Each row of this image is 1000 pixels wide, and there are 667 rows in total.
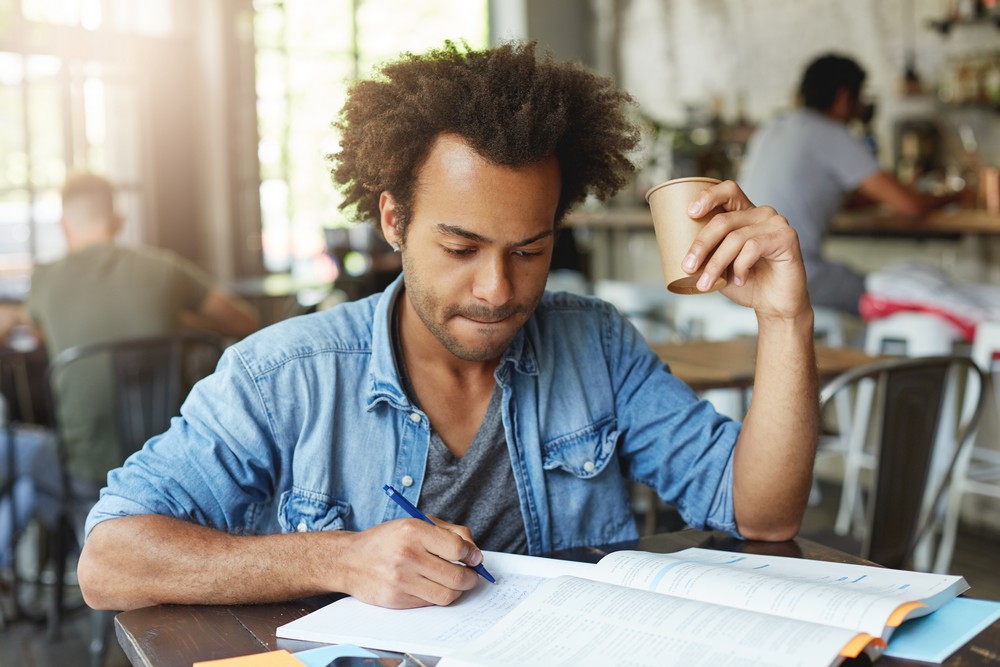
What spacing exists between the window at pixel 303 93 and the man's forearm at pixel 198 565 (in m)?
5.44

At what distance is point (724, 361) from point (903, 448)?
77 cm

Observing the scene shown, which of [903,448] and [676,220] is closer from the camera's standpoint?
[676,220]

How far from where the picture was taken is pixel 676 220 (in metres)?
1.21

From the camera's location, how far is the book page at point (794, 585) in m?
0.94

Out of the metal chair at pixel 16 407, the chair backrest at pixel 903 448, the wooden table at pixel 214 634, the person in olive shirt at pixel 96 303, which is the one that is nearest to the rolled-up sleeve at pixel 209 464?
the wooden table at pixel 214 634

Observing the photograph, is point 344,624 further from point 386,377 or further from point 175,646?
point 386,377

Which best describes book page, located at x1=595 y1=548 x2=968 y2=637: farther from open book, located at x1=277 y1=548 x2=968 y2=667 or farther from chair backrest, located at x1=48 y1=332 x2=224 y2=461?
chair backrest, located at x1=48 y1=332 x2=224 y2=461

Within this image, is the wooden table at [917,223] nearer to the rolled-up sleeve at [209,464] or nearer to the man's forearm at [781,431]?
the man's forearm at [781,431]

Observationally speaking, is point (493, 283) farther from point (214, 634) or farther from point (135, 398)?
point (135, 398)

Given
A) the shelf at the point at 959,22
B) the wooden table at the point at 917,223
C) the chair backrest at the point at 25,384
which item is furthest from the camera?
the shelf at the point at 959,22

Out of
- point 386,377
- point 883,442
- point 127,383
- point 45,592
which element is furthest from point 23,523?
point 883,442

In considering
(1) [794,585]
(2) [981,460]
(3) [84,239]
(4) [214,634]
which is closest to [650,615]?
(1) [794,585]

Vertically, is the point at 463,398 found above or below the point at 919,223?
below

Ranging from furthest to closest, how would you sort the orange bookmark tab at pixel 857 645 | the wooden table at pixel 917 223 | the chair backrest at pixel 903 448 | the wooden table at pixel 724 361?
the wooden table at pixel 917 223 → the wooden table at pixel 724 361 → the chair backrest at pixel 903 448 → the orange bookmark tab at pixel 857 645
